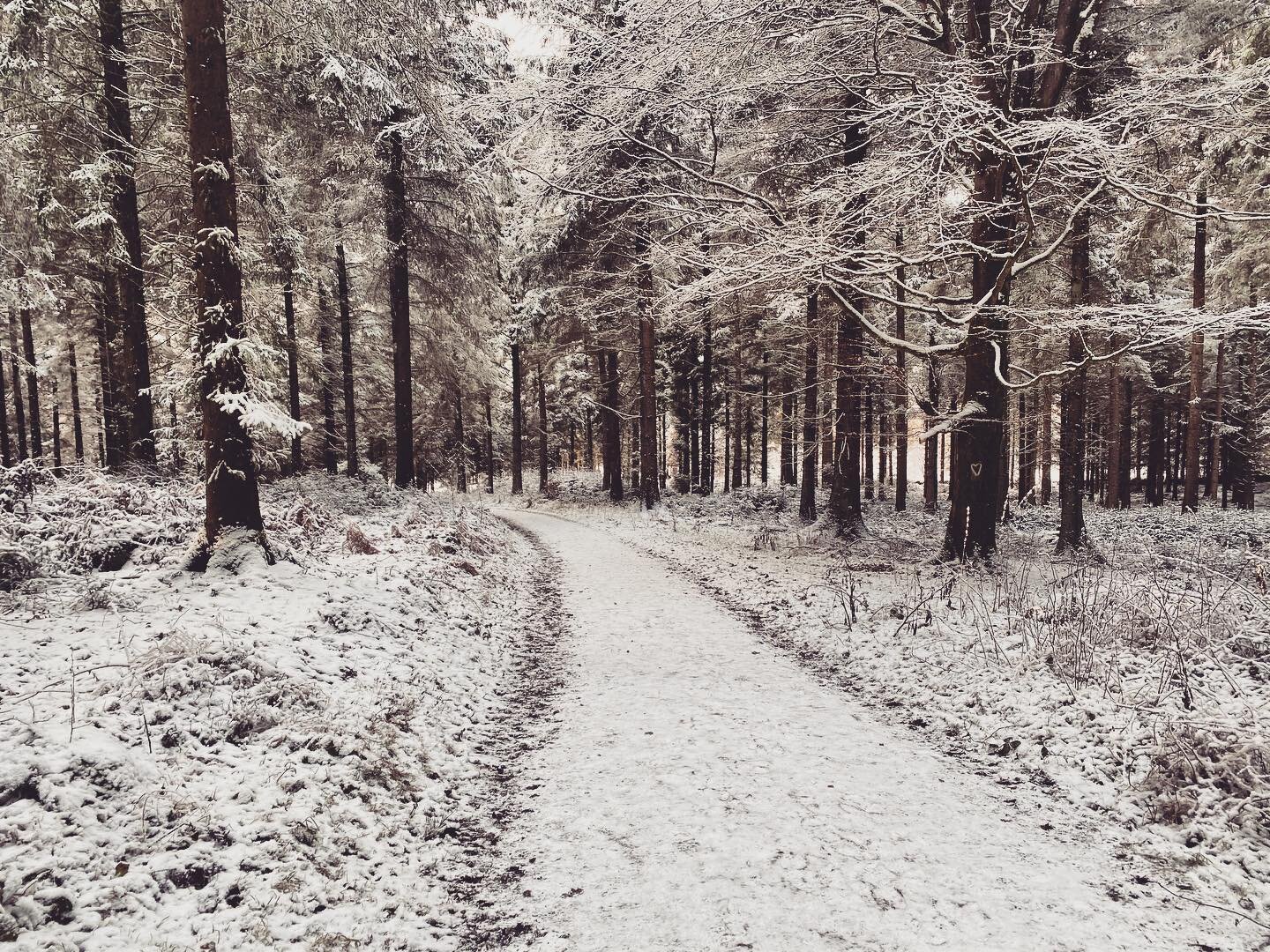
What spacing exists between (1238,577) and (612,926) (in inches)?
348

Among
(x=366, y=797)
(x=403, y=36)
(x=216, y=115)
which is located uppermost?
(x=403, y=36)

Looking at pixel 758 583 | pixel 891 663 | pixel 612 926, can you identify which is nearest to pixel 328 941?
pixel 612 926

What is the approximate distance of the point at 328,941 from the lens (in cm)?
305

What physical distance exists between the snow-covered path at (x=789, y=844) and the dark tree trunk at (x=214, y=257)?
507 centimetres

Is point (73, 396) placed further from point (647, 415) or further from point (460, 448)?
point (647, 415)

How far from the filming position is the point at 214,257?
7.05 meters

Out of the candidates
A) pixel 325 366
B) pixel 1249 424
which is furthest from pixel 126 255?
pixel 1249 424

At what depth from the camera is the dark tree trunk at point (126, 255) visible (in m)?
10.0

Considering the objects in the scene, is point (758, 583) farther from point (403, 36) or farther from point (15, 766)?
point (403, 36)

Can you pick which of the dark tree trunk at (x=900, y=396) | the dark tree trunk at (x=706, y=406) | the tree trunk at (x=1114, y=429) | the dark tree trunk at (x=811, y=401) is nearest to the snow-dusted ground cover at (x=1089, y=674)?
the dark tree trunk at (x=900, y=396)

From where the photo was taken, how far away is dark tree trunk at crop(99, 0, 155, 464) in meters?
10.0

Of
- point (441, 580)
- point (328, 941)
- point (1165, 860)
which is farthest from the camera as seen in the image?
point (441, 580)

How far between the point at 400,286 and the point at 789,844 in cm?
1714

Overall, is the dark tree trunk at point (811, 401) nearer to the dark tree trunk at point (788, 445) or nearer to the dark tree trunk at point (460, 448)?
the dark tree trunk at point (788, 445)
